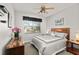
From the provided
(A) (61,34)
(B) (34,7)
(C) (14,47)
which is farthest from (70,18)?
(C) (14,47)

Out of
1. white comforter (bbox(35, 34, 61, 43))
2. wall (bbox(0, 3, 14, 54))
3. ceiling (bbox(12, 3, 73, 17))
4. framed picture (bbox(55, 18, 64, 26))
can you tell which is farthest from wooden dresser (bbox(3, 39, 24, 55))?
framed picture (bbox(55, 18, 64, 26))

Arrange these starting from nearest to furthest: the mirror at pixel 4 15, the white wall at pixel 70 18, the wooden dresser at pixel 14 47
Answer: the mirror at pixel 4 15 < the wooden dresser at pixel 14 47 < the white wall at pixel 70 18

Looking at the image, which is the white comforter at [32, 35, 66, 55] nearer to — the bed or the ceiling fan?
the bed

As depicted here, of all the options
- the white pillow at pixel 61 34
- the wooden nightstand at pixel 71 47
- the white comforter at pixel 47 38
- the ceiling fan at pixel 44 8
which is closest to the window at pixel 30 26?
the white comforter at pixel 47 38

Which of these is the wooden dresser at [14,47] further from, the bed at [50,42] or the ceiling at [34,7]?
the ceiling at [34,7]

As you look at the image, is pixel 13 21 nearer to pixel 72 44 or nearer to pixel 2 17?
pixel 2 17

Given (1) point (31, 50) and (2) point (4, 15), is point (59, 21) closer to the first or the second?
(1) point (31, 50)

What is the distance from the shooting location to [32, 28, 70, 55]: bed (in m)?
1.31

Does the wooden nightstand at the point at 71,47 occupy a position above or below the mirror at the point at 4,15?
below

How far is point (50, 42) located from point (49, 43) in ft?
0.08

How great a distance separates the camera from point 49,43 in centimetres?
134

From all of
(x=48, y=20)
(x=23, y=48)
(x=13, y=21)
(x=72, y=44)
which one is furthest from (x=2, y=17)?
(x=72, y=44)

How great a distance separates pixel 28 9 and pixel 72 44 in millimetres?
892

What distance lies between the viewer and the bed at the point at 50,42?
1.31 metres
